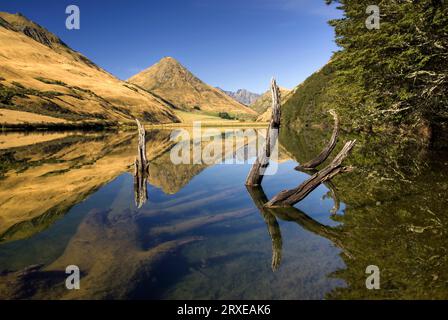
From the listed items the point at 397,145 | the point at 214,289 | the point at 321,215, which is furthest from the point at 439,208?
the point at 397,145

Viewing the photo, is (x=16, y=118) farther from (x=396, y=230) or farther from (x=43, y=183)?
(x=396, y=230)

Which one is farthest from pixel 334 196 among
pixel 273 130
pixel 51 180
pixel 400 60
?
pixel 51 180

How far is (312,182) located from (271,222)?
2860 millimetres

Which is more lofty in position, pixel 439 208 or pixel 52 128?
pixel 52 128

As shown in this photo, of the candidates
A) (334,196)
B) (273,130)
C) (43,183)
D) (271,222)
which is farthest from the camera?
(43,183)

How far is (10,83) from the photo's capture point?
14725cm

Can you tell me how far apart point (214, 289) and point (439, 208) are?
1058 centimetres

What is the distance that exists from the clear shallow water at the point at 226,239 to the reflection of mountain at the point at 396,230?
4cm

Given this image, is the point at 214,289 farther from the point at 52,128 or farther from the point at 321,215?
the point at 52,128

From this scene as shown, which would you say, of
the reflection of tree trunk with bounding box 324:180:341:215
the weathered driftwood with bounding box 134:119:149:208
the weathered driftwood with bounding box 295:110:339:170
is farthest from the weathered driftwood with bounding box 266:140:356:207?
the weathered driftwood with bounding box 295:110:339:170

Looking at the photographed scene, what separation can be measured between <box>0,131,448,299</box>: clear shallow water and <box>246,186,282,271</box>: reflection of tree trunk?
0.08 metres

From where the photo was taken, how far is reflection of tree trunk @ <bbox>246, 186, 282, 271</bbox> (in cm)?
1105

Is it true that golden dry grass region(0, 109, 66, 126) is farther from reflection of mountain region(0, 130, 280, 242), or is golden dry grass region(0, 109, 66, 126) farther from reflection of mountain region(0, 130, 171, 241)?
reflection of mountain region(0, 130, 171, 241)

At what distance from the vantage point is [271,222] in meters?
14.8
